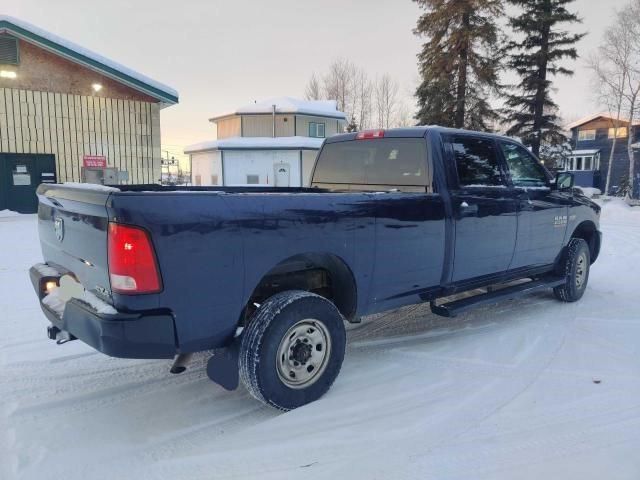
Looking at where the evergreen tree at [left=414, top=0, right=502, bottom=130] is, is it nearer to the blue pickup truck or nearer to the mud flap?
the blue pickup truck

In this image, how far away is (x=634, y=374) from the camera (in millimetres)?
3793

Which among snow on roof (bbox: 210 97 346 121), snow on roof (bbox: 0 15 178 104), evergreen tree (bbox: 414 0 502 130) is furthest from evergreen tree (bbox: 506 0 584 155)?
snow on roof (bbox: 0 15 178 104)

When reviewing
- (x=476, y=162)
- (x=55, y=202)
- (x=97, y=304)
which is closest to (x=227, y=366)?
(x=97, y=304)

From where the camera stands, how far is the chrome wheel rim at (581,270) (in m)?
5.94

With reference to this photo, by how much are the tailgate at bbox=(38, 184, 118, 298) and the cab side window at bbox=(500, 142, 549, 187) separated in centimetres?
399

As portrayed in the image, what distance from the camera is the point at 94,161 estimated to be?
17188 millimetres

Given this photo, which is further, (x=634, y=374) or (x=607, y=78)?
(x=607, y=78)

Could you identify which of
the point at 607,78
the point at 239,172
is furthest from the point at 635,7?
the point at 239,172

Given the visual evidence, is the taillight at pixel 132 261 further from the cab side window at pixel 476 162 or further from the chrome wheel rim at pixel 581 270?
the chrome wheel rim at pixel 581 270

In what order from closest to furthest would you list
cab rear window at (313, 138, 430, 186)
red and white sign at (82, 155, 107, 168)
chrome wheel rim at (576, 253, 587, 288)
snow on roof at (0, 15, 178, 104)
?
cab rear window at (313, 138, 430, 186) < chrome wheel rim at (576, 253, 587, 288) < snow on roof at (0, 15, 178, 104) < red and white sign at (82, 155, 107, 168)

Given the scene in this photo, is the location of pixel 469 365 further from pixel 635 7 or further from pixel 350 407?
pixel 635 7

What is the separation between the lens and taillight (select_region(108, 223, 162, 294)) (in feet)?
8.34

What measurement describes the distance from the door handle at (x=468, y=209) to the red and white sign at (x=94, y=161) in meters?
16.1

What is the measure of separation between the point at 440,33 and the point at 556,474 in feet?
82.3
